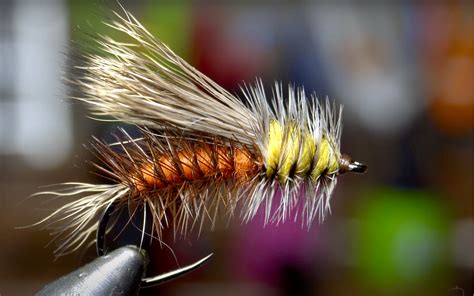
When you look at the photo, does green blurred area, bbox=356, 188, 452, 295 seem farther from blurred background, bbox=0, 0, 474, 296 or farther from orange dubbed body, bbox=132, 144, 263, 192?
orange dubbed body, bbox=132, 144, 263, 192

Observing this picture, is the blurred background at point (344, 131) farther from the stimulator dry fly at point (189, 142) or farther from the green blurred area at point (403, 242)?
the stimulator dry fly at point (189, 142)

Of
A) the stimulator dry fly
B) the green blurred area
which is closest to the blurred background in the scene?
the green blurred area

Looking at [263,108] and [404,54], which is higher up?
[404,54]

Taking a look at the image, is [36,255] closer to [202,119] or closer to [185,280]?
[185,280]

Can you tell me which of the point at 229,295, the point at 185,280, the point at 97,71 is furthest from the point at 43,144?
the point at 97,71

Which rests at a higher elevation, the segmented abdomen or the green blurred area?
the segmented abdomen

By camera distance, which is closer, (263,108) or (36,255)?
(263,108)
